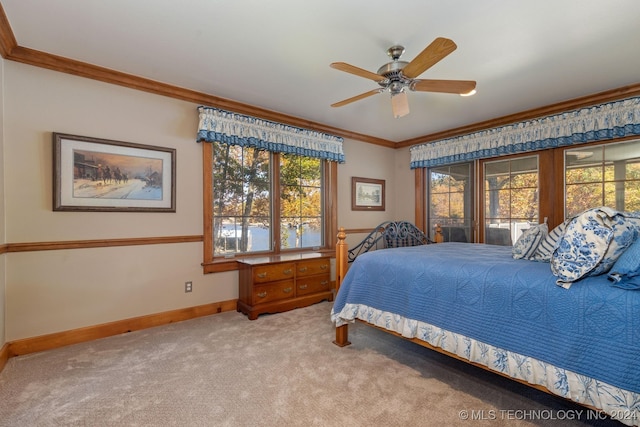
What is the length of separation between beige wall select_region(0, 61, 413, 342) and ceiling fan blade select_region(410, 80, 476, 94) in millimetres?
2391

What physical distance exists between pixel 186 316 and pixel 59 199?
1.62 m

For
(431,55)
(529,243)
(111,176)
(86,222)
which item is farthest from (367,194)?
(86,222)

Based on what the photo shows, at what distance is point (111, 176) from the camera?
9.68ft

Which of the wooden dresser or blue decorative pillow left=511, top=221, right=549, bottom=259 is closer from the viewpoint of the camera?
blue decorative pillow left=511, top=221, right=549, bottom=259

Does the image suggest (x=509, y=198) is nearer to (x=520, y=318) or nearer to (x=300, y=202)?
(x=300, y=202)

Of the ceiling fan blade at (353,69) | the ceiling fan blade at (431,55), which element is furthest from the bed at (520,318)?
the ceiling fan blade at (353,69)

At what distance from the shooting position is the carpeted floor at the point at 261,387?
5.75ft

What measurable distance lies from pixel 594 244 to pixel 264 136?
3291mm

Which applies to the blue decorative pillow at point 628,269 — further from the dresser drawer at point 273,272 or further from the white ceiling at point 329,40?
the dresser drawer at point 273,272

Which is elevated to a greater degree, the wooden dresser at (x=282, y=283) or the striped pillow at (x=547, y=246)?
the striped pillow at (x=547, y=246)

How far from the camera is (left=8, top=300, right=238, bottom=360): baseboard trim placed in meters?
2.53

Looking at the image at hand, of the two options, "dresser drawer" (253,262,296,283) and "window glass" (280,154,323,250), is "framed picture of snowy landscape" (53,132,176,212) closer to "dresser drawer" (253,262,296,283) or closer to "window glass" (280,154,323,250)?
"dresser drawer" (253,262,296,283)

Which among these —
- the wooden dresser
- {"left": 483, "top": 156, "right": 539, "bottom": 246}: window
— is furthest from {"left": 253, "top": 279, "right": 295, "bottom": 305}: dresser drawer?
{"left": 483, "top": 156, "right": 539, "bottom": 246}: window

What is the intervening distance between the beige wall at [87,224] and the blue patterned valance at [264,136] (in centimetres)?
21
